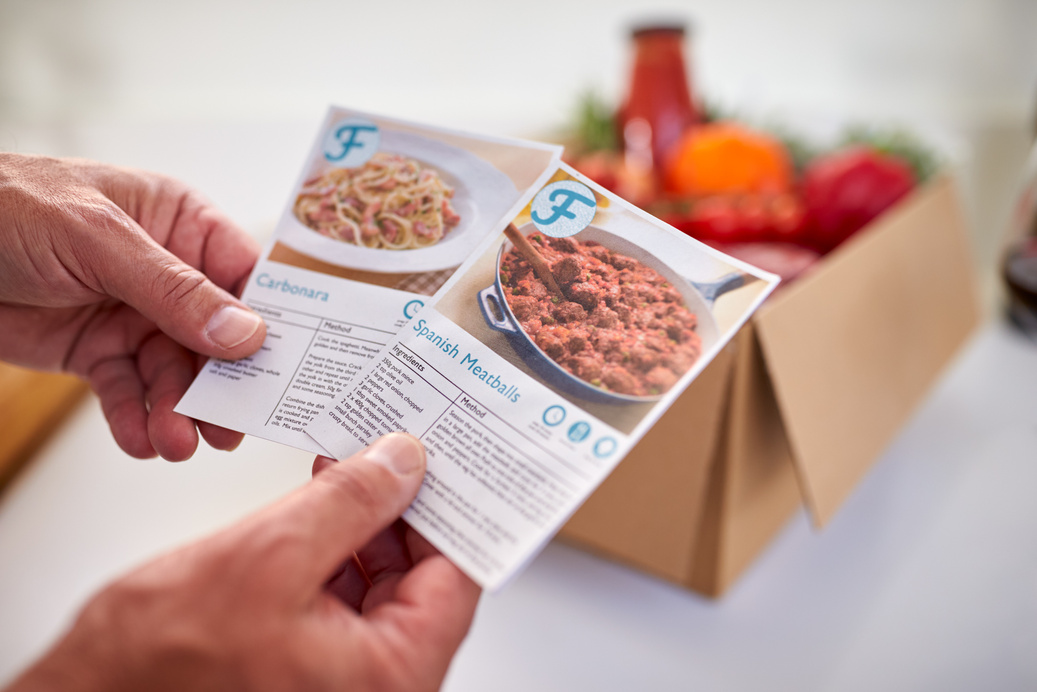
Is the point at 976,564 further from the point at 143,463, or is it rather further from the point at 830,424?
the point at 143,463

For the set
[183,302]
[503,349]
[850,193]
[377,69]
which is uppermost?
[850,193]

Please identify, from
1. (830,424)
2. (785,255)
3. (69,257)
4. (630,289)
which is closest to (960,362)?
(785,255)

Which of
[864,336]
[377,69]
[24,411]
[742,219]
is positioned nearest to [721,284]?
[864,336]

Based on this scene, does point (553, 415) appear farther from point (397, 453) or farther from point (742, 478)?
point (742, 478)

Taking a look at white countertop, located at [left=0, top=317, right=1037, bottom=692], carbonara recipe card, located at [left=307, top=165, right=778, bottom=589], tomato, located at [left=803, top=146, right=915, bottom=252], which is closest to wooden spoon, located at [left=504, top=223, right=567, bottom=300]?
carbonara recipe card, located at [left=307, top=165, right=778, bottom=589]

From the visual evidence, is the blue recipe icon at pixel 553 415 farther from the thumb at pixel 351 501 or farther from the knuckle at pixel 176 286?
the knuckle at pixel 176 286

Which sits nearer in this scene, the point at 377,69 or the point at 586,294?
the point at 586,294

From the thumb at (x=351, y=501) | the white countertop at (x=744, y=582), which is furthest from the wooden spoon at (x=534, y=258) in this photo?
the white countertop at (x=744, y=582)
